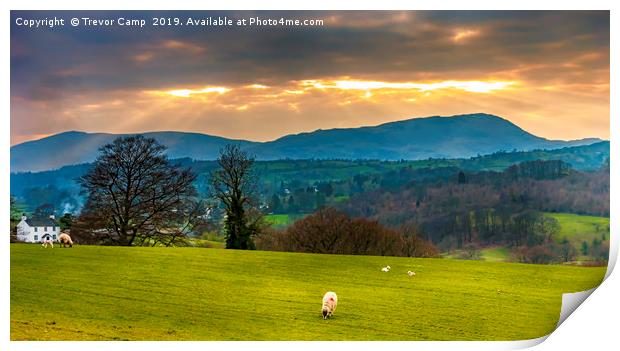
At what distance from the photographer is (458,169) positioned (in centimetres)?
2417

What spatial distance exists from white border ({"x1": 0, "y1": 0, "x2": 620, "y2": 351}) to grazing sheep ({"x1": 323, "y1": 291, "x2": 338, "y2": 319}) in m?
0.81

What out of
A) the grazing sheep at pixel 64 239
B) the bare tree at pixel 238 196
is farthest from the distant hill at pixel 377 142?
the grazing sheep at pixel 64 239

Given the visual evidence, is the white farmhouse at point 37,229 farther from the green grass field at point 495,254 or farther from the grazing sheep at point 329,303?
the green grass field at point 495,254

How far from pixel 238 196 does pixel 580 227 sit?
29.4 feet

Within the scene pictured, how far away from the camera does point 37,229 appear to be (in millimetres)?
22125

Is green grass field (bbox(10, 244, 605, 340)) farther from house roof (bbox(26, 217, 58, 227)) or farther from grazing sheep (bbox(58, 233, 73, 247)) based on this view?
house roof (bbox(26, 217, 58, 227))

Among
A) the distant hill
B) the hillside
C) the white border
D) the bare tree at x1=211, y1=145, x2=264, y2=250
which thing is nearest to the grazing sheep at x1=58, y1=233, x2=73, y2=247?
the hillside

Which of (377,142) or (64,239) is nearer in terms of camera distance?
(64,239)

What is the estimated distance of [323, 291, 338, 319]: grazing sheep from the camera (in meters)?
18.6

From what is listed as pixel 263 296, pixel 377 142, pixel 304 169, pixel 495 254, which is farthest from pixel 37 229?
pixel 495 254

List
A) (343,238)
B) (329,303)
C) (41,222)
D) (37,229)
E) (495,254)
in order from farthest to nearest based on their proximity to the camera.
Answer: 1. (343,238)
2. (495,254)
3. (41,222)
4. (37,229)
5. (329,303)
